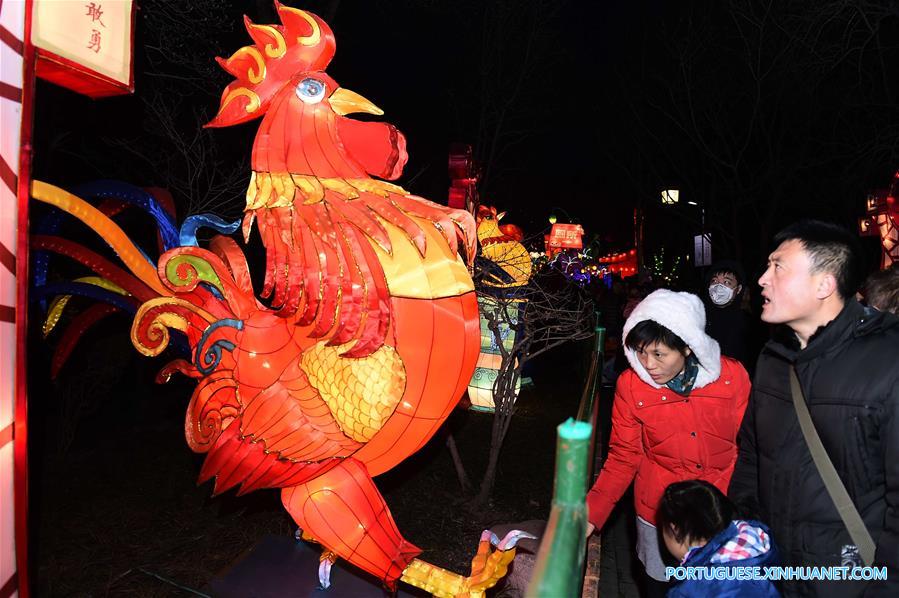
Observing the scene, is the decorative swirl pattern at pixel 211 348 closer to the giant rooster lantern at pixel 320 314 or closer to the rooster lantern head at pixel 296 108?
the giant rooster lantern at pixel 320 314

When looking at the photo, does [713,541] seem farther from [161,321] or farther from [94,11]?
[94,11]

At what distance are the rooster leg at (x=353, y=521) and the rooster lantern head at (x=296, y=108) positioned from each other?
1314 millimetres

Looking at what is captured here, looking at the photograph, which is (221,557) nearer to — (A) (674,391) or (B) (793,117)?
(A) (674,391)

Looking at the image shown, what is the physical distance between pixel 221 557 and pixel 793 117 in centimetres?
1376

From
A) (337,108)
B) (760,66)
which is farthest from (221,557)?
(760,66)

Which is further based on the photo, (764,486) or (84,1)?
(84,1)

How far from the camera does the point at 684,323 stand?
2.16 metres

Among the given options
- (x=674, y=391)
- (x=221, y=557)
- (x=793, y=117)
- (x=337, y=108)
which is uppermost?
(x=793, y=117)

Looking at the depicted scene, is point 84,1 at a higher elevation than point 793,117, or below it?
below

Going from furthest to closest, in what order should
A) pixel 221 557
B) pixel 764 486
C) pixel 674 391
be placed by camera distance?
pixel 221 557 → pixel 674 391 → pixel 764 486

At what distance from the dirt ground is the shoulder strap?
3.11 m

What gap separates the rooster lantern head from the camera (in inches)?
99.7

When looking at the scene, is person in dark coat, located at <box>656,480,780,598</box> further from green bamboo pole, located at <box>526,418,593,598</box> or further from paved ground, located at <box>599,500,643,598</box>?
paved ground, located at <box>599,500,643,598</box>

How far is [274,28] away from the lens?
2596 mm
